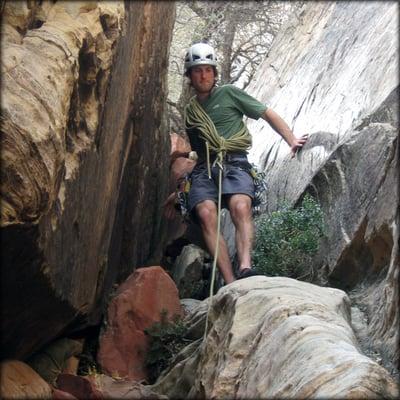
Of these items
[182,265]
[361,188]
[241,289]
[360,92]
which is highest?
[360,92]

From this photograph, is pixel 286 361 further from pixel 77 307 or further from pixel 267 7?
pixel 267 7

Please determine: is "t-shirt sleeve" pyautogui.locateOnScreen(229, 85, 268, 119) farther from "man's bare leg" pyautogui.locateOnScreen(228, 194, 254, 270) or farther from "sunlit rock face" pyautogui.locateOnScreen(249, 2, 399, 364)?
"man's bare leg" pyautogui.locateOnScreen(228, 194, 254, 270)

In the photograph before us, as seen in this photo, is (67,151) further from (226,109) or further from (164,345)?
(226,109)

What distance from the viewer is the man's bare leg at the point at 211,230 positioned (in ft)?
27.3

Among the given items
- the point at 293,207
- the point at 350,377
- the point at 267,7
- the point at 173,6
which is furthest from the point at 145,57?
the point at 267,7

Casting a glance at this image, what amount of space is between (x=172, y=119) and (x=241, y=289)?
8.18 m

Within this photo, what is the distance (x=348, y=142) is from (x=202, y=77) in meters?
1.61

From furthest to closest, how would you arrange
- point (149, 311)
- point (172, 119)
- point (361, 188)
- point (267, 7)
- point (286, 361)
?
point (267, 7) → point (172, 119) → point (361, 188) → point (149, 311) → point (286, 361)

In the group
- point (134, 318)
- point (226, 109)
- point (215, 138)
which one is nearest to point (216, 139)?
point (215, 138)

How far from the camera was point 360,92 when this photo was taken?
386 inches

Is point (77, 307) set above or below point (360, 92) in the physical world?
below

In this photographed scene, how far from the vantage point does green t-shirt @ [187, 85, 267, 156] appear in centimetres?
914

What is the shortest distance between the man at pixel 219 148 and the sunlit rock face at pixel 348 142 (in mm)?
707

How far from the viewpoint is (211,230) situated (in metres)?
8.47
